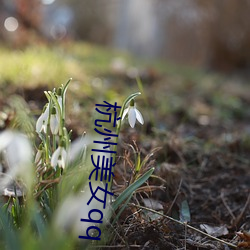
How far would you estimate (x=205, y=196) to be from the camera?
6.07 feet

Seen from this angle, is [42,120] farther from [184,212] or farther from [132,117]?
[184,212]

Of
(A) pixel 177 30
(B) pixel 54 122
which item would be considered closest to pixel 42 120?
(B) pixel 54 122

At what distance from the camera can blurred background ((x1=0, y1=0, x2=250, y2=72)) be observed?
6613 mm

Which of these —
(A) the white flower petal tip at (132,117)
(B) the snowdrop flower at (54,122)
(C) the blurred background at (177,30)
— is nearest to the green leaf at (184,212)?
(A) the white flower petal tip at (132,117)

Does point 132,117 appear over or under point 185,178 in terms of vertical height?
over

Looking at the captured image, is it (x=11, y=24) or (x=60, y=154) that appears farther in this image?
(x=11, y=24)

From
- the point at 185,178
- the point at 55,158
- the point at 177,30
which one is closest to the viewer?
the point at 55,158

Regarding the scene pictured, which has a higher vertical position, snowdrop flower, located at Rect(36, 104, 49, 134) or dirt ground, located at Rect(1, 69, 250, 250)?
snowdrop flower, located at Rect(36, 104, 49, 134)

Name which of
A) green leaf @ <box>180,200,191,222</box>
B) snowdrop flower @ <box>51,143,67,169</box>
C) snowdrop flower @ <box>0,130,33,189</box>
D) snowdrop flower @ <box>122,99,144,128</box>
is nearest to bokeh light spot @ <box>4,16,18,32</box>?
green leaf @ <box>180,200,191,222</box>

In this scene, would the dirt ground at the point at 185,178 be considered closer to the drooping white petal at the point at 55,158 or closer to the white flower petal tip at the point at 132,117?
the white flower petal tip at the point at 132,117

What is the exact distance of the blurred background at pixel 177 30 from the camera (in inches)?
260

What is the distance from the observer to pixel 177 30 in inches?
359

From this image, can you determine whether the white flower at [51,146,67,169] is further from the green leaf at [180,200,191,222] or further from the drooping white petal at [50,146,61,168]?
the green leaf at [180,200,191,222]

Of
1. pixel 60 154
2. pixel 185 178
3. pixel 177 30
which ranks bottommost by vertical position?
pixel 185 178
